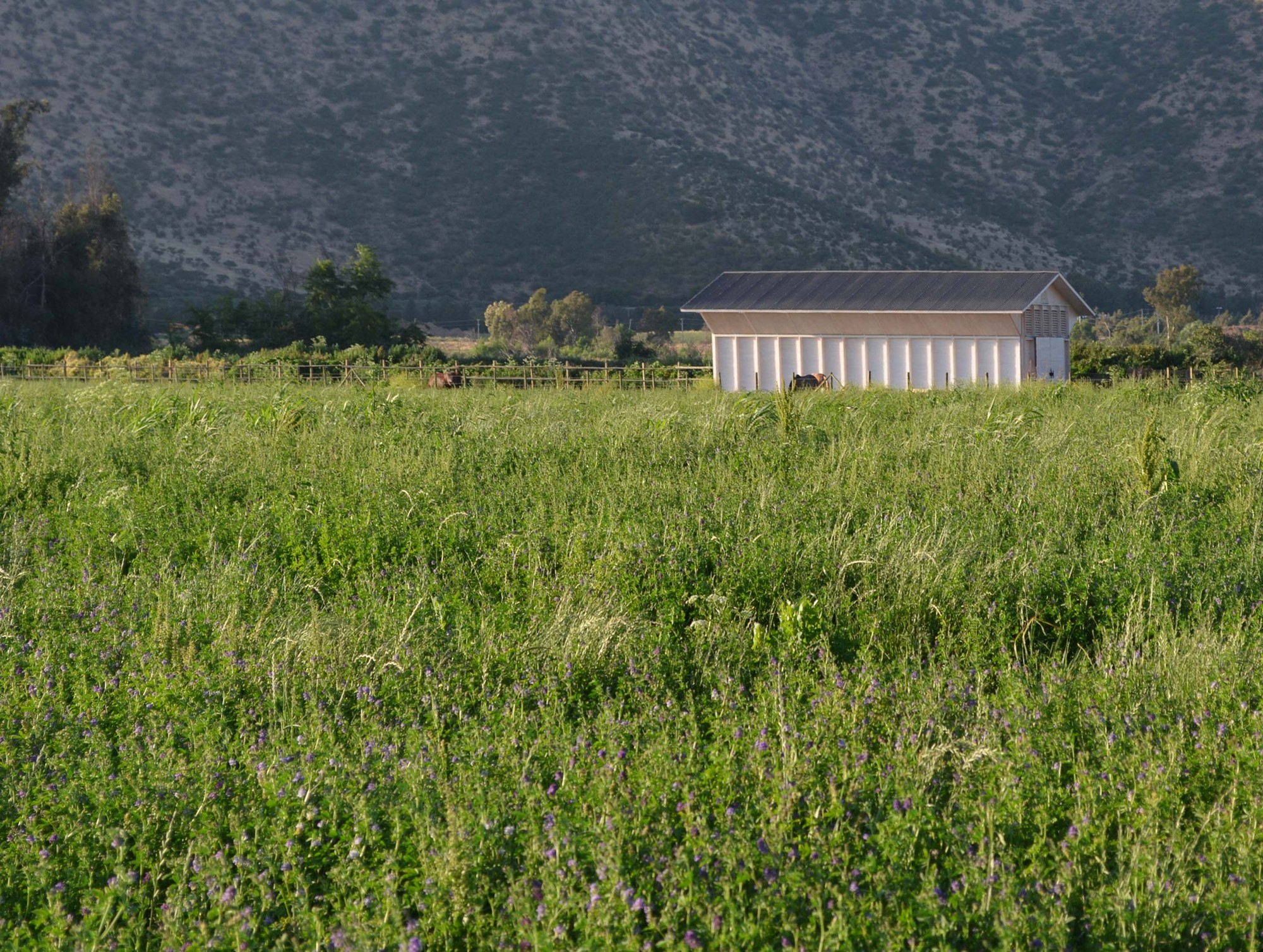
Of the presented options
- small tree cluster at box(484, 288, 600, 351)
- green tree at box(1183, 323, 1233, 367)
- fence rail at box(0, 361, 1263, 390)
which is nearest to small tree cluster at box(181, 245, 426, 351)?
fence rail at box(0, 361, 1263, 390)

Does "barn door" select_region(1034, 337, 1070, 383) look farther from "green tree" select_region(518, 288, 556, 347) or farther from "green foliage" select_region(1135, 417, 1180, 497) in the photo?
"green tree" select_region(518, 288, 556, 347)

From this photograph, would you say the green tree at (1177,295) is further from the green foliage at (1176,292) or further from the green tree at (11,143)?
the green tree at (11,143)

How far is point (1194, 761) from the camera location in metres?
4.53

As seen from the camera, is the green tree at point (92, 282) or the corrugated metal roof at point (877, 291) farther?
the green tree at point (92, 282)

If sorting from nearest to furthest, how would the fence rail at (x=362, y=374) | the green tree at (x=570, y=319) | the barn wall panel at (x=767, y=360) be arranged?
the fence rail at (x=362, y=374)
the barn wall panel at (x=767, y=360)
the green tree at (x=570, y=319)

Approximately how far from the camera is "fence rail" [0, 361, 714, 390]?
94.5 feet

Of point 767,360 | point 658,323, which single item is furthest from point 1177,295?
point 767,360

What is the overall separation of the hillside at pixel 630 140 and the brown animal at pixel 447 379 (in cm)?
3558

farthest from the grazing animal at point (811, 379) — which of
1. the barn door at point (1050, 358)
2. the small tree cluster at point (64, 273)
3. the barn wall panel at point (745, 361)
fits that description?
the small tree cluster at point (64, 273)

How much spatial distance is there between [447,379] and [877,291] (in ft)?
44.6

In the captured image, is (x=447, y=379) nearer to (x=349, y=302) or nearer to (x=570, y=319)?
(x=349, y=302)

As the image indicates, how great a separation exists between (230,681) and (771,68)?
3744 inches

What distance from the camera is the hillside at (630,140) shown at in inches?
2736

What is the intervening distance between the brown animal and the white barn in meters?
7.81
